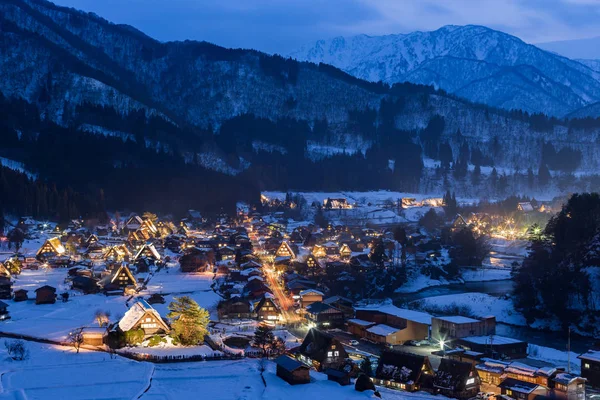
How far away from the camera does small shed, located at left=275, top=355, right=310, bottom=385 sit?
20141 millimetres

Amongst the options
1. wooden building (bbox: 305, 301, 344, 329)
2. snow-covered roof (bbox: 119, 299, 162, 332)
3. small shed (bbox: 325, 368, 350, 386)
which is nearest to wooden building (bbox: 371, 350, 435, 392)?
small shed (bbox: 325, 368, 350, 386)

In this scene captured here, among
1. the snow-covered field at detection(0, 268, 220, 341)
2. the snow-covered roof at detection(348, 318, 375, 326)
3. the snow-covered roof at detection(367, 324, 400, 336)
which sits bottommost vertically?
the snow-covered field at detection(0, 268, 220, 341)

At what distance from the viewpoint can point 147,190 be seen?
251 feet

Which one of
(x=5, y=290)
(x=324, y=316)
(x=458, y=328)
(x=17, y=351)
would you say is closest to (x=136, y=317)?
(x=17, y=351)

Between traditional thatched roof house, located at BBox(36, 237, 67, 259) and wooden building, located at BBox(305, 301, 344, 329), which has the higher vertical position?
traditional thatched roof house, located at BBox(36, 237, 67, 259)

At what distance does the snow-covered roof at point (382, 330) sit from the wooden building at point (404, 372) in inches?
222

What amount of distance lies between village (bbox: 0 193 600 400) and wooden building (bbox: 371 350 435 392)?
0.14 ft

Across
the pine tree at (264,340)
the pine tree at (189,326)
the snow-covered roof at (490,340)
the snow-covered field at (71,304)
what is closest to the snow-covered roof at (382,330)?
the snow-covered roof at (490,340)

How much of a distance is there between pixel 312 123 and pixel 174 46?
4916 centimetres

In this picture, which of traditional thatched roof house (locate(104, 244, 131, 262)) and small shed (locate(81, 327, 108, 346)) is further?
traditional thatched roof house (locate(104, 244, 131, 262))

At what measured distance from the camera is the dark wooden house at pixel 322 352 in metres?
22.7

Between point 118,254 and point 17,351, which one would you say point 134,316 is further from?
point 118,254

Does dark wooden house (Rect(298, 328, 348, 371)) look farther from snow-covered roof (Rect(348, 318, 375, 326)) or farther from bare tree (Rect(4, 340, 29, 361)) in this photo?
bare tree (Rect(4, 340, 29, 361))

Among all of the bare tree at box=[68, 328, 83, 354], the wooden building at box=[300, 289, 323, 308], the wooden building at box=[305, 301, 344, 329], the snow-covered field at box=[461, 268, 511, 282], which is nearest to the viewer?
the bare tree at box=[68, 328, 83, 354]
